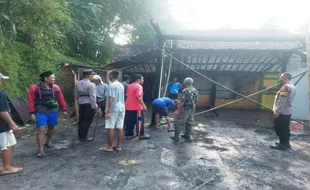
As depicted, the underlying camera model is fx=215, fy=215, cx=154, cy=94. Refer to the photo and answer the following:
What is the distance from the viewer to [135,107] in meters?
5.59

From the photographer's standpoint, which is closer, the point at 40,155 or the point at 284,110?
the point at 40,155

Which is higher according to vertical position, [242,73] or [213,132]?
[242,73]

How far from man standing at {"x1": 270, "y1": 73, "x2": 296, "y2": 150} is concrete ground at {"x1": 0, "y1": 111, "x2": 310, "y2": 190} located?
1.11 ft

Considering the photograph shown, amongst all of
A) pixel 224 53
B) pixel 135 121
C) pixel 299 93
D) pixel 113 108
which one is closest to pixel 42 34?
pixel 135 121

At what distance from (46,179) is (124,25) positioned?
53.8 feet

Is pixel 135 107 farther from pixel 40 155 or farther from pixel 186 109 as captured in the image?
pixel 40 155

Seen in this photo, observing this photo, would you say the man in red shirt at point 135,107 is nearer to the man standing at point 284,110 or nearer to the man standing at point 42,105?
the man standing at point 42,105

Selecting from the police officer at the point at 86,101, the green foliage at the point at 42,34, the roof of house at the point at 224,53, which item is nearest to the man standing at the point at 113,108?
the police officer at the point at 86,101

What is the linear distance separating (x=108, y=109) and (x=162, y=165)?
1564 mm

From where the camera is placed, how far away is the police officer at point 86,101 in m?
5.13

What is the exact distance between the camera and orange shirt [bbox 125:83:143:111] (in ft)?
17.6

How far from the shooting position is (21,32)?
25.4ft

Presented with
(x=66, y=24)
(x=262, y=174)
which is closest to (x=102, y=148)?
(x=262, y=174)

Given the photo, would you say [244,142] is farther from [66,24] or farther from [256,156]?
[66,24]
